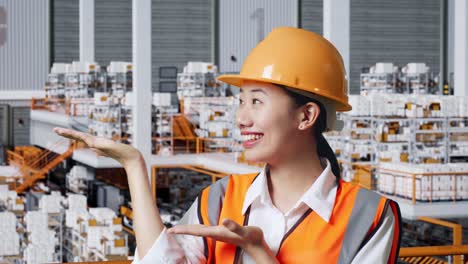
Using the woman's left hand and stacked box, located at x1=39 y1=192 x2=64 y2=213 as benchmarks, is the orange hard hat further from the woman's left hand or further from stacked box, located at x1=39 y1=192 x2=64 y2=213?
stacked box, located at x1=39 y1=192 x2=64 y2=213

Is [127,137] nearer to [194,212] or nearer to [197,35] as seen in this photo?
[197,35]

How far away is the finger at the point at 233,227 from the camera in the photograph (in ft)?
3.84

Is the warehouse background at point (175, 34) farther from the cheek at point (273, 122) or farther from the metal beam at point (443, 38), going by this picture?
the cheek at point (273, 122)

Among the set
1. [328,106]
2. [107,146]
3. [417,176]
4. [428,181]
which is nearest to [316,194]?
[328,106]

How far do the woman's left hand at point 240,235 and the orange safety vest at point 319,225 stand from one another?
0.06 m

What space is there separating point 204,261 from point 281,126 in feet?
0.81

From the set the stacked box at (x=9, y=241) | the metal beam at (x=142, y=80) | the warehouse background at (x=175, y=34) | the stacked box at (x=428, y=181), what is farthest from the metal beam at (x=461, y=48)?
the warehouse background at (x=175, y=34)

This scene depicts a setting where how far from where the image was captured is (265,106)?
1.33m

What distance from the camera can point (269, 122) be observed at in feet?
4.37

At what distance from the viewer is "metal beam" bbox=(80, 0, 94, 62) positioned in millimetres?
25750

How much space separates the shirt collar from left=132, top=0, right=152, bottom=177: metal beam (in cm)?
1546

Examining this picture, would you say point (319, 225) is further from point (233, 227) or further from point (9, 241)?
point (9, 241)

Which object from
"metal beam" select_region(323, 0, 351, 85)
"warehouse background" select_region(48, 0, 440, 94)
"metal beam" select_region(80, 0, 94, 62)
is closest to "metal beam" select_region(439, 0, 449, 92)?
"warehouse background" select_region(48, 0, 440, 94)

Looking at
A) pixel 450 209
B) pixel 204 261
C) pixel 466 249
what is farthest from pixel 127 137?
pixel 204 261
